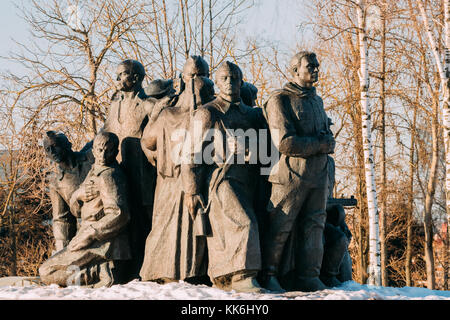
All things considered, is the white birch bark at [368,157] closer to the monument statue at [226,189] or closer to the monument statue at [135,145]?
the monument statue at [135,145]

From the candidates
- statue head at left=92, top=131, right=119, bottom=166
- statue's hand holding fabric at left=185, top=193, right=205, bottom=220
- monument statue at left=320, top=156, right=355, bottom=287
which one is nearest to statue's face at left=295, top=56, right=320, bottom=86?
monument statue at left=320, top=156, right=355, bottom=287

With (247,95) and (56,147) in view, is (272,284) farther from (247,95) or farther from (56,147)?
(56,147)

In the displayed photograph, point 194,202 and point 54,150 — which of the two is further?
point 54,150

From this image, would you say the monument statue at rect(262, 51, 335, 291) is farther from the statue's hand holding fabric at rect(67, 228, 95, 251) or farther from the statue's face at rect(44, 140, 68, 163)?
the statue's face at rect(44, 140, 68, 163)

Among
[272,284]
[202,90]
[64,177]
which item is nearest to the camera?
[272,284]

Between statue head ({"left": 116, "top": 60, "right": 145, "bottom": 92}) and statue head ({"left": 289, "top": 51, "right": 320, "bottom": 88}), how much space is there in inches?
77.8

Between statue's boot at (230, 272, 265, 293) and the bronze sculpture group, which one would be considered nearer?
statue's boot at (230, 272, 265, 293)

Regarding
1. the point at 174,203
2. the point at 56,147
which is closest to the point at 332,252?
the point at 174,203

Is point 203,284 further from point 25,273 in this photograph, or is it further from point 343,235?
point 25,273

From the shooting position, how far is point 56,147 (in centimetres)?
892

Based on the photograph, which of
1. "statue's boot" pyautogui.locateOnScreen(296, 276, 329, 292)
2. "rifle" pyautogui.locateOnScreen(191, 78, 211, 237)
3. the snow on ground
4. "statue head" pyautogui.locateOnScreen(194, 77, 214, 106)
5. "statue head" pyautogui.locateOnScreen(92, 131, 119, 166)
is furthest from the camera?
"statue head" pyautogui.locateOnScreen(92, 131, 119, 166)

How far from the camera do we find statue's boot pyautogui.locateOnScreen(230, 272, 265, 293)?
23.8ft

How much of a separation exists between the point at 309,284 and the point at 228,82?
7.35ft

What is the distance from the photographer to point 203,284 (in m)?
7.81
